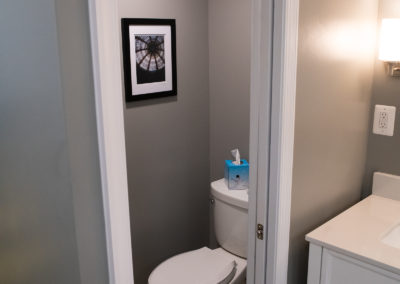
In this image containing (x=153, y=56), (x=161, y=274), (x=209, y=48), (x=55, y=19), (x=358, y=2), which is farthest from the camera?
(x=209, y=48)

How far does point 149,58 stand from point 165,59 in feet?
0.35

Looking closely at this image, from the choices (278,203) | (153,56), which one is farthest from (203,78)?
(278,203)

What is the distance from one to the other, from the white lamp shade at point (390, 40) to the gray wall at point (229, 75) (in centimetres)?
79

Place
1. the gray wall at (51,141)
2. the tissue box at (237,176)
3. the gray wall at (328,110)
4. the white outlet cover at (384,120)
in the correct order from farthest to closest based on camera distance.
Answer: the tissue box at (237,176), the white outlet cover at (384,120), the gray wall at (328,110), the gray wall at (51,141)

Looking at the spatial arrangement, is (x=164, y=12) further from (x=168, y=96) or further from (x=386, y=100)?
(x=386, y=100)

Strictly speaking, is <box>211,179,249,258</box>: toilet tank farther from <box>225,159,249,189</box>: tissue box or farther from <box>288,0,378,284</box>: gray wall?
<box>288,0,378,284</box>: gray wall

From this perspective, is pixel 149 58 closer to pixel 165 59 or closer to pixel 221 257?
pixel 165 59

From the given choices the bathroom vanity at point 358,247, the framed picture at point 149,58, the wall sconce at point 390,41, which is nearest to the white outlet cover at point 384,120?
the wall sconce at point 390,41

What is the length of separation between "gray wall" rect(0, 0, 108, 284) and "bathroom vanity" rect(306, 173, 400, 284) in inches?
31.6

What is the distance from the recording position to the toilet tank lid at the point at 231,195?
217 centimetres

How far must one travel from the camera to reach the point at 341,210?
184 centimetres

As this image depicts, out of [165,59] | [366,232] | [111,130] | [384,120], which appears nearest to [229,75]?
[165,59]

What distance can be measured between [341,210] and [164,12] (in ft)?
4.41

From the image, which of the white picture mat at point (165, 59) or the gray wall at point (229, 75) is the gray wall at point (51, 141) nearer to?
the white picture mat at point (165, 59)
